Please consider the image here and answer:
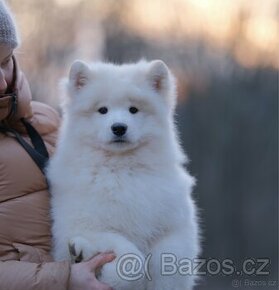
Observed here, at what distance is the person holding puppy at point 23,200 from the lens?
2557 millimetres

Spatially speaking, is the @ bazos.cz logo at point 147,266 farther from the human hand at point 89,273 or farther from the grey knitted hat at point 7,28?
the grey knitted hat at point 7,28

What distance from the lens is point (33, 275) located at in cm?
255

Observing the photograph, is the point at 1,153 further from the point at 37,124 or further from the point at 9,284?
the point at 9,284

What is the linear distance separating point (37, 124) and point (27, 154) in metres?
0.34

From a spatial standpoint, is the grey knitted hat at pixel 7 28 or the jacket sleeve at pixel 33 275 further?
the grey knitted hat at pixel 7 28

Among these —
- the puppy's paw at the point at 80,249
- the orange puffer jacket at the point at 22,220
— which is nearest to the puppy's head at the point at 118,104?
the orange puffer jacket at the point at 22,220

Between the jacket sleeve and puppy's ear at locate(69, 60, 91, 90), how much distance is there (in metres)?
0.97

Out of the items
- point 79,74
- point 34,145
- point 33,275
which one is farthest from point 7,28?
point 33,275

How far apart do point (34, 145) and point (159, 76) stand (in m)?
0.74

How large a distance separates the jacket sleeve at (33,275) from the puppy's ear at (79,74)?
3.20 ft

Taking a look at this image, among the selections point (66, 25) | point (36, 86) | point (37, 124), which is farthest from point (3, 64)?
point (66, 25)

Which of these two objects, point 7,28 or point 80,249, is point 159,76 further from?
point 80,249

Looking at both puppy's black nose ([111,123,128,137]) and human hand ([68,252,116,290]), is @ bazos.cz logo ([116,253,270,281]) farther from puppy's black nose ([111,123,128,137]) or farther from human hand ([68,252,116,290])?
puppy's black nose ([111,123,128,137])

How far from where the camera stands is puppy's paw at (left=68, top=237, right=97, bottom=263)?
8.75 feet
